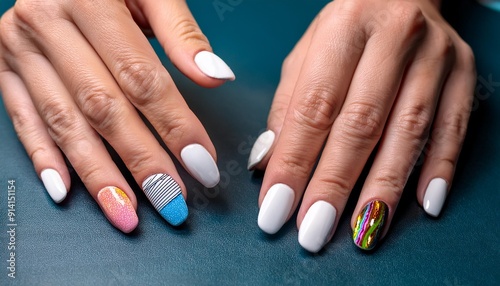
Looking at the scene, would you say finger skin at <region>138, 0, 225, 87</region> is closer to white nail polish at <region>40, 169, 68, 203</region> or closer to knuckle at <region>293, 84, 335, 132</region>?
knuckle at <region>293, 84, 335, 132</region>

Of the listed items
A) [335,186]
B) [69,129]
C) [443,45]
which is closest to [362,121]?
[335,186]

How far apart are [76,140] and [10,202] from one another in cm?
12

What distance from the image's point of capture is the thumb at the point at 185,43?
78cm

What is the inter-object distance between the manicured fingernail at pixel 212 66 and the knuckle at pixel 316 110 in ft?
0.35

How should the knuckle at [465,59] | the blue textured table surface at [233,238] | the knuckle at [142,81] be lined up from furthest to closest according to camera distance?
the knuckle at [465,59] → the knuckle at [142,81] → the blue textured table surface at [233,238]

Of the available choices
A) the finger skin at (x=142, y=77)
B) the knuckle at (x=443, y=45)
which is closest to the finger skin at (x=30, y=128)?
Answer: the finger skin at (x=142, y=77)

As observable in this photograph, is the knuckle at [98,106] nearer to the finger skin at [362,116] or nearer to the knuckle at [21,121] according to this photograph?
the knuckle at [21,121]

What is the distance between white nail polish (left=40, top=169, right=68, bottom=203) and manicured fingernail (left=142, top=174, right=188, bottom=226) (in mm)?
113

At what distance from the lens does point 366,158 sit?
2.56 feet

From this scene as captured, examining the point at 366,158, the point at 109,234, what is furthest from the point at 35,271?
the point at 366,158

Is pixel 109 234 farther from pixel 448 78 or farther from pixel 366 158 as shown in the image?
pixel 448 78

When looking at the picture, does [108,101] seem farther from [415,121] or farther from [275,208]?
[415,121]

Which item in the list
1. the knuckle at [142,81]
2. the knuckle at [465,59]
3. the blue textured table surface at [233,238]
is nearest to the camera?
the blue textured table surface at [233,238]

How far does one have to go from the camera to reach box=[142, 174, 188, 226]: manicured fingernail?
0.72 metres
